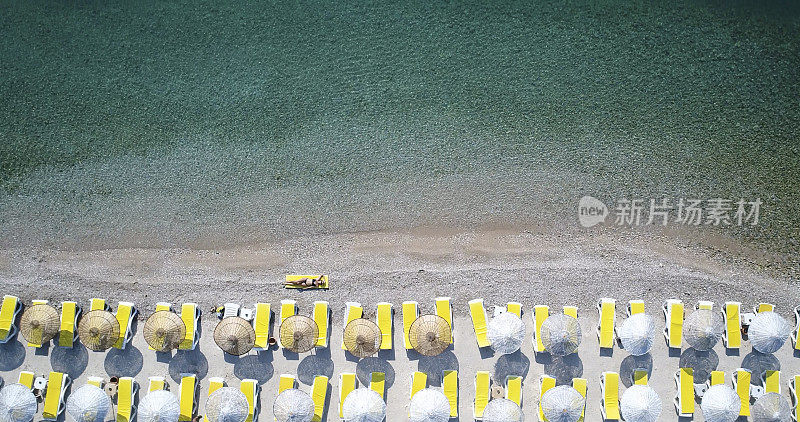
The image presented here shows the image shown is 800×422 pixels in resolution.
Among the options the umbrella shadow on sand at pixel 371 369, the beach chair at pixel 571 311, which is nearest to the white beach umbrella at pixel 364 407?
the umbrella shadow on sand at pixel 371 369

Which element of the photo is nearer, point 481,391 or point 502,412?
point 502,412

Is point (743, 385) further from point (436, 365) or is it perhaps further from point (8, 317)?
point (8, 317)

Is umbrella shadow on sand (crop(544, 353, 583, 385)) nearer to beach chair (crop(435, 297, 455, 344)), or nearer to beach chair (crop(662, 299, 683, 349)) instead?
beach chair (crop(662, 299, 683, 349))

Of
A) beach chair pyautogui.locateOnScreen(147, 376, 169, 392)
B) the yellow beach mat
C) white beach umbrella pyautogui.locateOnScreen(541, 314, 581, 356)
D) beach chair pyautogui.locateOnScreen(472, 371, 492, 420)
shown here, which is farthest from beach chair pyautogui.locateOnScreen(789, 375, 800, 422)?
beach chair pyautogui.locateOnScreen(147, 376, 169, 392)

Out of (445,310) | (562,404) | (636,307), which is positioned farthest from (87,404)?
(636,307)

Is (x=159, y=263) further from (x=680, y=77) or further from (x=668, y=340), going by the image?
(x=680, y=77)

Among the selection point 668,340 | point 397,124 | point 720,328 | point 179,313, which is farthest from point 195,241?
point 720,328
